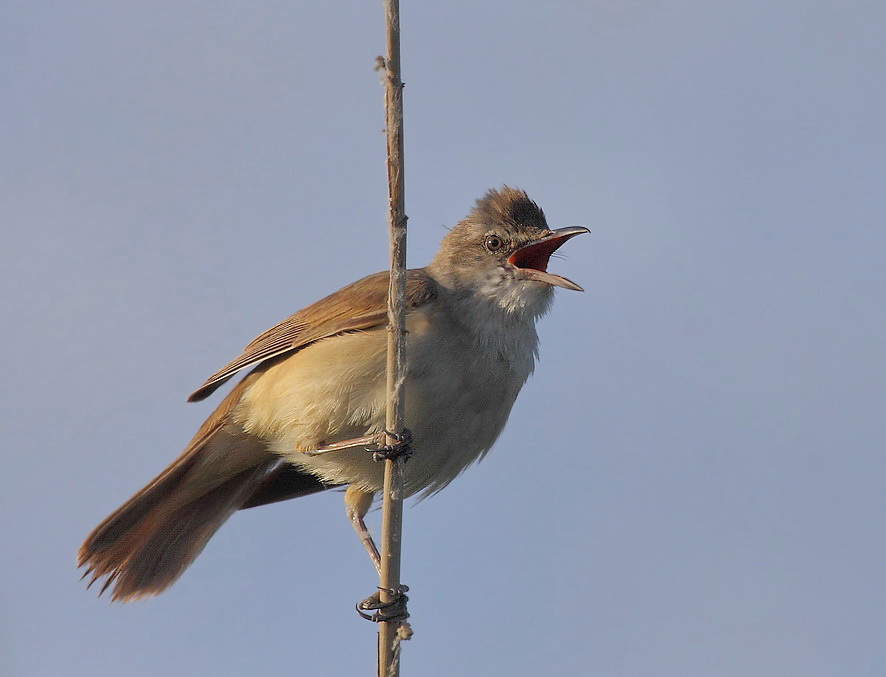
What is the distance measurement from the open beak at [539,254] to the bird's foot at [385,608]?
1617mm

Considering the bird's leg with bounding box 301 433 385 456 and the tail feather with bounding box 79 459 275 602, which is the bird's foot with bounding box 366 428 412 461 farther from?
the tail feather with bounding box 79 459 275 602

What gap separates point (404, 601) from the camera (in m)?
4.66

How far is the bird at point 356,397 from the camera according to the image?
485 cm

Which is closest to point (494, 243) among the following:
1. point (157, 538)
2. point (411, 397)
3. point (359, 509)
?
point (411, 397)

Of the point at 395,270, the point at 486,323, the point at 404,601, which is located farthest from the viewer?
the point at 486,323

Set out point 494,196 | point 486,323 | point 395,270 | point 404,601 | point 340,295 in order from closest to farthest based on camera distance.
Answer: point 395,270 → point 404,601 → point 486,323 → point 340,295 → point 494,196

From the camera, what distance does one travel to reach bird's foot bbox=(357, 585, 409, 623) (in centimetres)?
444

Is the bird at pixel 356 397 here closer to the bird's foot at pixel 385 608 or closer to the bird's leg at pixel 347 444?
the bird's leg at pixel 347 444

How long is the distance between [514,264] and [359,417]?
1198 millimetres

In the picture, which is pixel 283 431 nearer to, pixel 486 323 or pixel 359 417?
pixel 359 417

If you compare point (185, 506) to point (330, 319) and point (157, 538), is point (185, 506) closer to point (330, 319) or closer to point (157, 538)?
point (157, 538)

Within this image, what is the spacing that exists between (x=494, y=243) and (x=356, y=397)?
46.7 inches

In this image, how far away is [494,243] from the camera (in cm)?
545

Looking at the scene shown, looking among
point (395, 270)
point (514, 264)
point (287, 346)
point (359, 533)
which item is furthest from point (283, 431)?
point (395, 270)
